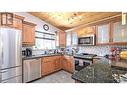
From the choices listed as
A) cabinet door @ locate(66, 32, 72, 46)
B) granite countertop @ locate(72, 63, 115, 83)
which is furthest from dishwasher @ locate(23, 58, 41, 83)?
granite countertop @ locate(72, 63, 115, 83)

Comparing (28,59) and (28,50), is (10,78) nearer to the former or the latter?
(28,59)

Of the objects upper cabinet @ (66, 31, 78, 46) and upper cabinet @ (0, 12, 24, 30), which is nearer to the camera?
upper cabinet @ (0, 12, 24, 30)

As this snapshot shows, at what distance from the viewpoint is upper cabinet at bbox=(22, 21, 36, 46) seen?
8.89 feet

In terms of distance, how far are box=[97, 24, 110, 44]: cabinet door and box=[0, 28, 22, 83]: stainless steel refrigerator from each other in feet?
5.84

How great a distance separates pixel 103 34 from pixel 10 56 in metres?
2.00

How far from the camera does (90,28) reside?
295cm

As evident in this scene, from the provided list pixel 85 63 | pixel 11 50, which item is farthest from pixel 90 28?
pixel 11 50

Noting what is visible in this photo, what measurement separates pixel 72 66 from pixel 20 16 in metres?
1.88

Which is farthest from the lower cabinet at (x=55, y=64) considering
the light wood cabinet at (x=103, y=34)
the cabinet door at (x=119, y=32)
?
the cabinet door at (x=119, y=32)

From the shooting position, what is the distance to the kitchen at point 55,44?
2033 millimetres

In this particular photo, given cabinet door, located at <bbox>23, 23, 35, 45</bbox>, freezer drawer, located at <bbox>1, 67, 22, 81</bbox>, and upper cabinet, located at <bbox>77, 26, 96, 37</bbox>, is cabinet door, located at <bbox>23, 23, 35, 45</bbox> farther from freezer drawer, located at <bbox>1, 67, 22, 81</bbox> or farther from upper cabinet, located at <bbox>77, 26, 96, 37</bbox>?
upper cabinet, located at <bbox>77, 26, 96, 37</bbox>
